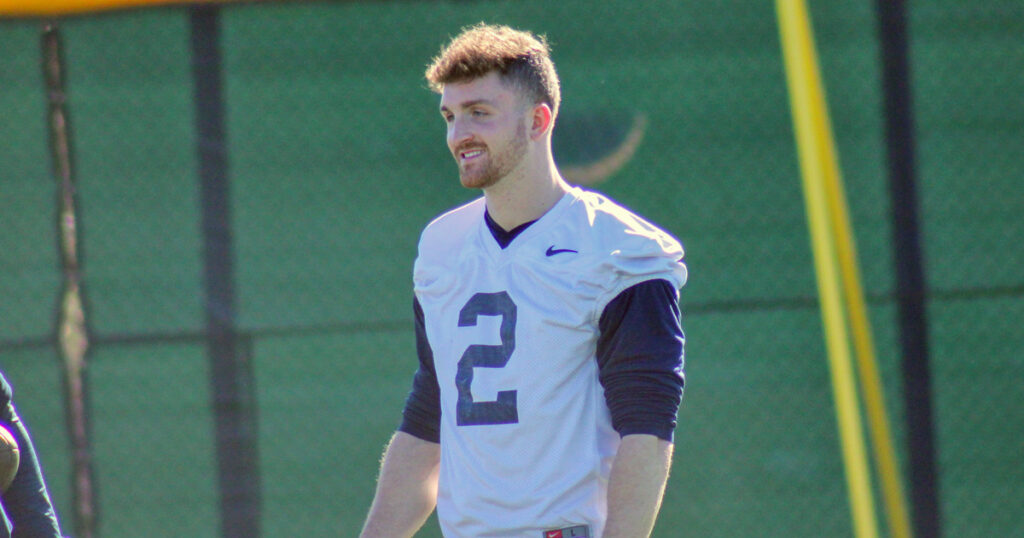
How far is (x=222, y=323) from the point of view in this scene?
4516 mm

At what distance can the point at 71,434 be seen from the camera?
14.8 feet

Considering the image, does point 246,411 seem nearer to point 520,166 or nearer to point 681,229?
point 681,229

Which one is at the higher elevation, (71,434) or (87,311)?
(87,311)

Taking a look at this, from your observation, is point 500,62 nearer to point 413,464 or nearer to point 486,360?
point 486,360

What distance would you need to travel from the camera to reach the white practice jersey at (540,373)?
225cm

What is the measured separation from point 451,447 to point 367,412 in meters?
2.26

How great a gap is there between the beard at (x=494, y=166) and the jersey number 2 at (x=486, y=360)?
239mm

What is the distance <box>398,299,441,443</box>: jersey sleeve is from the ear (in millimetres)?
475

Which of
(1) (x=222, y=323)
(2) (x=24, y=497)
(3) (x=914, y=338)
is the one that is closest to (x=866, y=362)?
(3) (x=914, y=338)

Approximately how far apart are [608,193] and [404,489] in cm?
225

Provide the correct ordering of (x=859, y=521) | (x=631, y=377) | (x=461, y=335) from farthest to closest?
(x=859, y=521)
(x=461, y=335)
(x=631, y=377)

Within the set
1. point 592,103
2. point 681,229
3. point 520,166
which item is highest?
point 592,103

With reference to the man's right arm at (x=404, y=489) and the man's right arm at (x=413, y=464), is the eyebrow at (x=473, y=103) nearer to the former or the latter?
the man's right arm at (x=413, y=464)

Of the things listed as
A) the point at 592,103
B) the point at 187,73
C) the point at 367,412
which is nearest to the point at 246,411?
the point at 367,412
